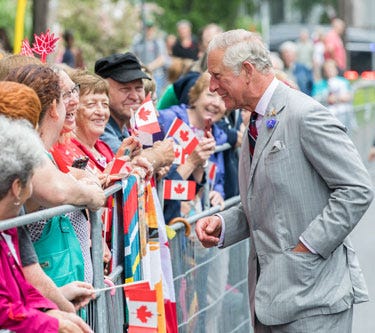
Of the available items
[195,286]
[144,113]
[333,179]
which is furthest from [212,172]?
[333,179]

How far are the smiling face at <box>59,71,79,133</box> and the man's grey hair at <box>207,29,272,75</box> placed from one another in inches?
28.2

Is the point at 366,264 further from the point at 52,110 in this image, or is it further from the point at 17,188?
the point at 17,188

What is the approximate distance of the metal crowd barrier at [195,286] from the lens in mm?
5512

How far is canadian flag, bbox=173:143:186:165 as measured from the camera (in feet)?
26.1

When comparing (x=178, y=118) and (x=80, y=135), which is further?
(x=178, y=118)

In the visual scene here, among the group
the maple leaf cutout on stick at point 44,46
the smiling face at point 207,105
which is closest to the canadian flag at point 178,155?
the smiling face at point 207,105

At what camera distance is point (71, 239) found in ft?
17.7

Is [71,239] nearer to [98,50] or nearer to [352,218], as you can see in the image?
[352,218]

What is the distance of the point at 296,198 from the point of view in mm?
5980

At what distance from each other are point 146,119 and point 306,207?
5.45ft

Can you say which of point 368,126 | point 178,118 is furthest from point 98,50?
point 178,118

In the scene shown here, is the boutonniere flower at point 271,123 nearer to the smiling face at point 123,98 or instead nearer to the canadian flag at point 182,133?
the smiling face at point 123,98

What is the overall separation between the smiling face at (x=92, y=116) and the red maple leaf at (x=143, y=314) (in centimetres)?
130

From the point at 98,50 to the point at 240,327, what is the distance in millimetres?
19869
